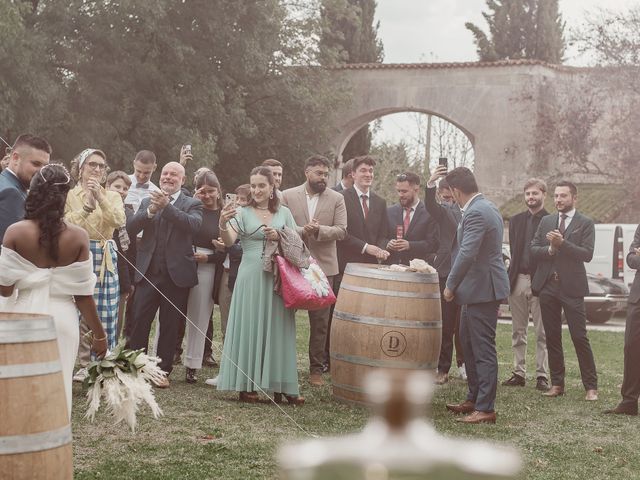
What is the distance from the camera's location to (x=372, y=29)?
147 feet

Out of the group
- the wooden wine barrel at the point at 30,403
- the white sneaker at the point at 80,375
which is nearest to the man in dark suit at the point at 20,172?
the wooden wine barrel at the point at 30,403

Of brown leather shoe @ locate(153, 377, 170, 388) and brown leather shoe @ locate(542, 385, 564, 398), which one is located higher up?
brown leather shoe @ locate(153, 377, 170, 388)

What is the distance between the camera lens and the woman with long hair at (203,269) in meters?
8.77

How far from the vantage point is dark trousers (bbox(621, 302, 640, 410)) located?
317 inches

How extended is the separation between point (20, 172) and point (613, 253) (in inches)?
747

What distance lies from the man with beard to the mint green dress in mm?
2915

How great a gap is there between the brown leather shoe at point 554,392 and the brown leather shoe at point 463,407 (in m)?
1.42

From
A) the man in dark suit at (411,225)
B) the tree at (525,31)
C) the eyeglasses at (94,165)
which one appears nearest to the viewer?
the eyeglasses at (94,165)

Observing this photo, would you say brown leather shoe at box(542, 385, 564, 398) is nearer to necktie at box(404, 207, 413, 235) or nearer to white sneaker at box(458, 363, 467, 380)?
white sneaker at box(458, 363, 467, 380)

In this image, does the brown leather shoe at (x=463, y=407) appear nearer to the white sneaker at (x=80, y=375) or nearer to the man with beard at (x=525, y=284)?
the man with beard at (x=525, y=284)

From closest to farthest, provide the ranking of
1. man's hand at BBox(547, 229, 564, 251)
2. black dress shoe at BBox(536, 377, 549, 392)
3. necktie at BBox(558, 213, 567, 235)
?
man's hand at BBox(547, 229, 564, 251) → necktie at BBox(558, 213, 567, 235) → black dress shoe at BBox(536, 377, 549, 392)

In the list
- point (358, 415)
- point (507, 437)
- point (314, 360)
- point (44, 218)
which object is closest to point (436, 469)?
point (44, 218)

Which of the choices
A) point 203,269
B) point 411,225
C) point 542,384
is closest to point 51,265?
point 203,269

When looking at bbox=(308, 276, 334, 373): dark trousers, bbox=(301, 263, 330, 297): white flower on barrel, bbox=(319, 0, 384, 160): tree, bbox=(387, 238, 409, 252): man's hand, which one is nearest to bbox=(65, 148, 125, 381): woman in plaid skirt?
bbox=(301, 263, 330, 297): white flower on barrel
